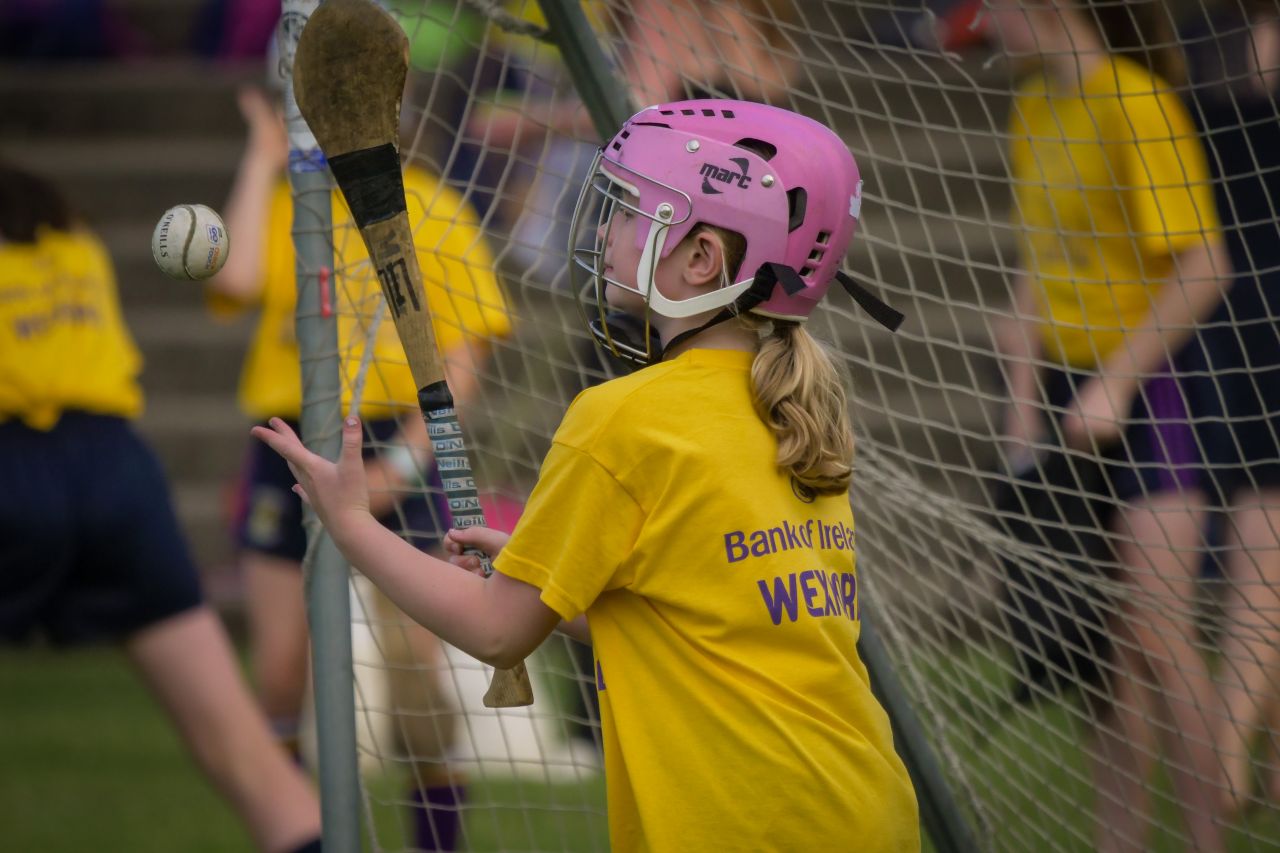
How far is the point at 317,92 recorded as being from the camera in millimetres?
2023

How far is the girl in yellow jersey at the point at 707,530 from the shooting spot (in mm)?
1871

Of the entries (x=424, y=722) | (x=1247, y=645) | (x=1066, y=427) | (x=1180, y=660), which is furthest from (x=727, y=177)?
(x=424, y=722)

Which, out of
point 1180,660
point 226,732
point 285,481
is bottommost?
point 226,732

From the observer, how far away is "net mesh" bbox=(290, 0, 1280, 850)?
272 centimetres

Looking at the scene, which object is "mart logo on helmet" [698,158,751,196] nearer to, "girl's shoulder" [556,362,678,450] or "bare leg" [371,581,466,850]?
"girl's shoulder" [556,362,678,450]

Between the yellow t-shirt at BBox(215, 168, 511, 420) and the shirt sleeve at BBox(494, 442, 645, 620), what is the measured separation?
35 centimetres

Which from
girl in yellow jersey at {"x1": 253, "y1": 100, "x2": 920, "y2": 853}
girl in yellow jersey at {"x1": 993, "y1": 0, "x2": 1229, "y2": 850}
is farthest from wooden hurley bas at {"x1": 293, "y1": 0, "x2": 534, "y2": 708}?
girl in yellow jersey at {"x1": 993, "y1": 0, "x2": 1229, "y2": 850}

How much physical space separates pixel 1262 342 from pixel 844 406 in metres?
1.47

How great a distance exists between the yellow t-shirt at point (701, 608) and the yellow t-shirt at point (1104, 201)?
4.26 ft

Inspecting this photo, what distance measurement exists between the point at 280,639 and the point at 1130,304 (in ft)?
7.32

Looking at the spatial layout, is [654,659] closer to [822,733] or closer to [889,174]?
[822,733]

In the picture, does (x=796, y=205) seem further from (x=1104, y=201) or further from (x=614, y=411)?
(x=1104, y=201)

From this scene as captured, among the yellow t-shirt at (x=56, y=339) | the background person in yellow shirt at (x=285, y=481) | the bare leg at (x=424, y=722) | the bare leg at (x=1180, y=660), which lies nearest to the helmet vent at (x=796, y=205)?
the bare leg at (x=1180, y=660)

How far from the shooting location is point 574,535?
185 centimetres
